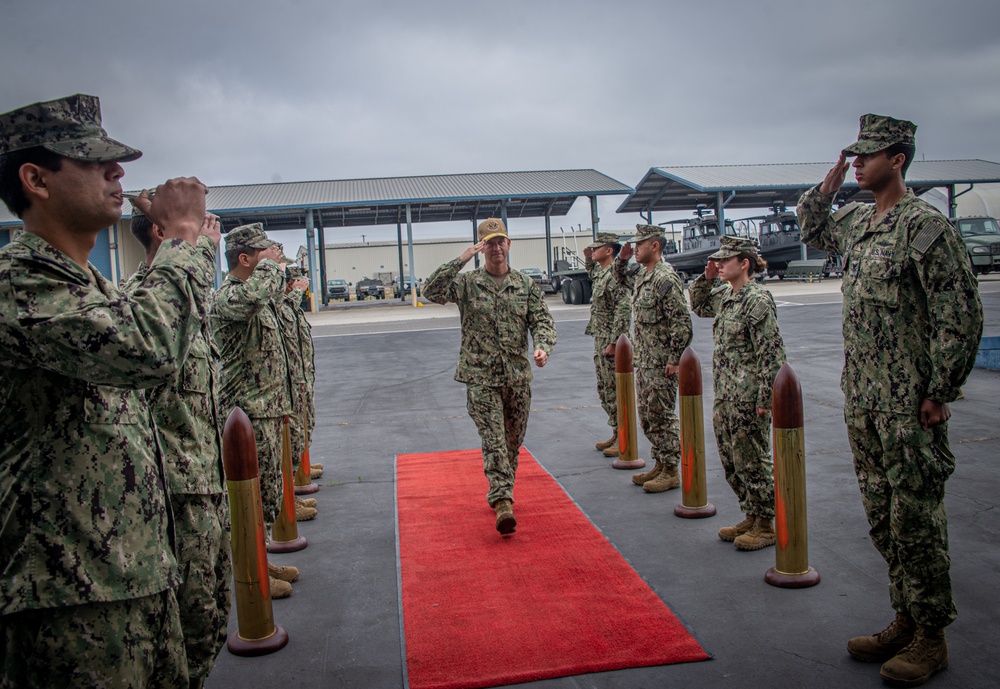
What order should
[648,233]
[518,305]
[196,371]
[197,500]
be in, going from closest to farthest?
[197,500] < [196,371] < [518,305] < [648,233]

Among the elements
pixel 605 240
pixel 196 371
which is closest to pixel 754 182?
pixel 605 240

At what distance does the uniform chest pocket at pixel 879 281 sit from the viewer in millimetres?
3307

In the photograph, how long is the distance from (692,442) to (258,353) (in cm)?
295

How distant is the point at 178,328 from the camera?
188cm

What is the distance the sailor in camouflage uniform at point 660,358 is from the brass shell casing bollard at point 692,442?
A: 0.64 meters

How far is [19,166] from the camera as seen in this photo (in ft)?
6.31

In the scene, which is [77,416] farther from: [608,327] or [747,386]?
[608,327]

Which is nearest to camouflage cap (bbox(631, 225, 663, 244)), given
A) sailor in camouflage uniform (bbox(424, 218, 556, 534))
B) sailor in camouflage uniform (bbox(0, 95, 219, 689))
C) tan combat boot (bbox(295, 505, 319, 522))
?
sailor in camouflage uniform (bbox(424, 218, 556, 534))

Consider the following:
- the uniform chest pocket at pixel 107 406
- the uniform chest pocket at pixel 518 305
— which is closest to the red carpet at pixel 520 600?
the uniform chest pocket at pixel 518 305

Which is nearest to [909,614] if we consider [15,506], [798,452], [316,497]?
[798,452]

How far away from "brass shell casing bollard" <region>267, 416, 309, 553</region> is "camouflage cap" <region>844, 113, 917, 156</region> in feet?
12.2

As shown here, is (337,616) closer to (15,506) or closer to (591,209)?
(15,506)

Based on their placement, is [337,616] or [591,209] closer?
[337,616]

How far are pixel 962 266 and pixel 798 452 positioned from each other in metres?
1.33
